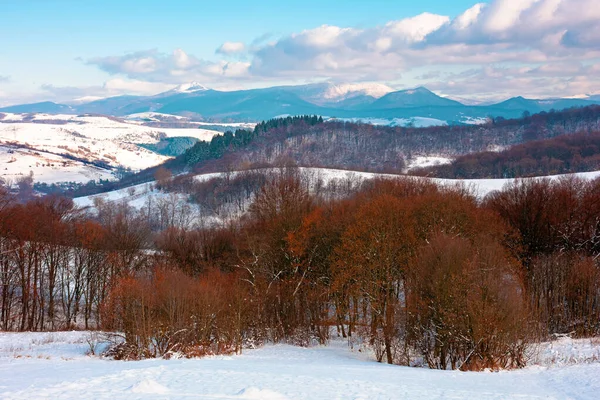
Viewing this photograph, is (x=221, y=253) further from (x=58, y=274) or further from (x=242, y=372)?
(x=242, y=372)

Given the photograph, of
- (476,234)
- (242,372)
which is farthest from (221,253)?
(242,372)

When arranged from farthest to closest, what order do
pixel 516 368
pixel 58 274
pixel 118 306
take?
pixel 58 274, pixel 118 306, pixel 516 368

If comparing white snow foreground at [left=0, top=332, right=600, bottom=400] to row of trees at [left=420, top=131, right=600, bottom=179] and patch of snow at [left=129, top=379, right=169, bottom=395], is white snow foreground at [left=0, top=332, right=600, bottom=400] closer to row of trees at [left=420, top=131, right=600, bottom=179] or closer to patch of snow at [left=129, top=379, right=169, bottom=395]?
patch of snow at [left=129, top=379, right=169, bottom=395]

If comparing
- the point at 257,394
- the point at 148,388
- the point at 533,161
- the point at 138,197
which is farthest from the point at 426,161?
the point at 148,388

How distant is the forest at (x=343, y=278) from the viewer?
25.5 meters

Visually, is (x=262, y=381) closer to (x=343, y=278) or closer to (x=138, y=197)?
(x=343, y=278)

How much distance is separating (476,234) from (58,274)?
1658 inches

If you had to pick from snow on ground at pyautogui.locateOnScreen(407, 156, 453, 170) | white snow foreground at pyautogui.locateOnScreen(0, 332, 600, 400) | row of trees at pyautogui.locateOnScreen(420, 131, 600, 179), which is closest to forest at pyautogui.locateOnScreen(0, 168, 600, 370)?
white snow foreground at pyautogui.locateOnScreen(0, 332, 600, 400)

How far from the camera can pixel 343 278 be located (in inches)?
1277

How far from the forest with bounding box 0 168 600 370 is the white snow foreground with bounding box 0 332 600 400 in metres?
3.38

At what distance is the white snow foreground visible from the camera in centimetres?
1451

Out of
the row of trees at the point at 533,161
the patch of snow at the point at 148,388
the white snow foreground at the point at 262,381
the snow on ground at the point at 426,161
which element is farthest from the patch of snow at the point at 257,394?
the snow on ground at the point at 426,161

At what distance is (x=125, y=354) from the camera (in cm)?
2467

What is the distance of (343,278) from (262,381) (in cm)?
1625
